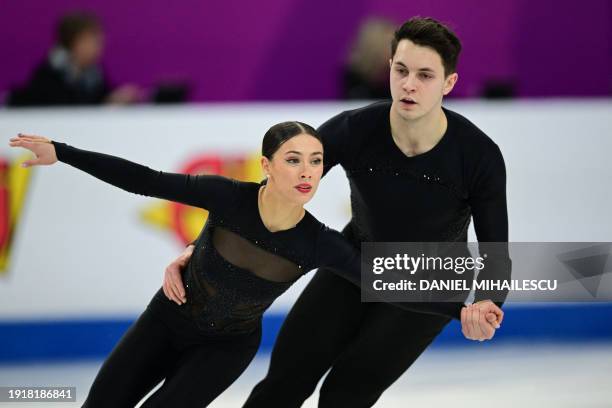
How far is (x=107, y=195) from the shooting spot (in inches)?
239

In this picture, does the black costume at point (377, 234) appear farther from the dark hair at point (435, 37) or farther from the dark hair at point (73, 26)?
the dark hair at point (73, 26)

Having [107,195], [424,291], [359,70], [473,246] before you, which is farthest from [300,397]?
[359,70]

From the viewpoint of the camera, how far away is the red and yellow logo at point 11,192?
19.7 ft

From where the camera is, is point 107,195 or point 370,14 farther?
point 370,14

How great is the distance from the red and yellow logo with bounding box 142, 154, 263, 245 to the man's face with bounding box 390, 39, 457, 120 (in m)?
2.72

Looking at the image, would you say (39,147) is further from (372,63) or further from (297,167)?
(372,63)

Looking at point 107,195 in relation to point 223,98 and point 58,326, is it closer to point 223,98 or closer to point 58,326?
point 58,326

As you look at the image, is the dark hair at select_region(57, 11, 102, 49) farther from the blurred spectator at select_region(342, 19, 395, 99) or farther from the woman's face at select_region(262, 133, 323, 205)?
the woman's face at select_region(262, 133, 323, 205)

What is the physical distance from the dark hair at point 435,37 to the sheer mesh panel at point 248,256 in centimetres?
86

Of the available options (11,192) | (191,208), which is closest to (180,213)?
(191,208)

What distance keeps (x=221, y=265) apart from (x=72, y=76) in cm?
366

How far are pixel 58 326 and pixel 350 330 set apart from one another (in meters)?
2.87

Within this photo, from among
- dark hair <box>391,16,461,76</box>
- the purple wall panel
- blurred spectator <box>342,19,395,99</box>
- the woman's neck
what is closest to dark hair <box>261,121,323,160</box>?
the woman's neck

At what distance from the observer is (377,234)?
12.1ft
